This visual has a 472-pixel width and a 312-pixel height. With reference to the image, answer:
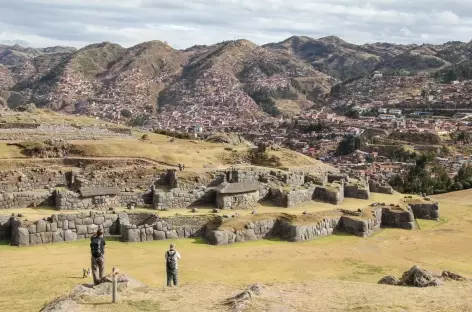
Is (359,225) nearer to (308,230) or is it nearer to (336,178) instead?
(308,230)

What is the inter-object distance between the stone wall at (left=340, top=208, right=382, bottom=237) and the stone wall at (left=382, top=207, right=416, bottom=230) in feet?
5.65

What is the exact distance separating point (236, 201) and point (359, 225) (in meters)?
7.05

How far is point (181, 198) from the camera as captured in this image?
98.9 feet

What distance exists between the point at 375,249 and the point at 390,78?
467 ft

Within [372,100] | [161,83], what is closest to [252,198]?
[372,100]

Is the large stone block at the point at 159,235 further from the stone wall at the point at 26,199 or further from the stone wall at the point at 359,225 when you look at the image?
the stone wall at the point at 359,225

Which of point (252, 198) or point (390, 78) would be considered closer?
point (252, 198)

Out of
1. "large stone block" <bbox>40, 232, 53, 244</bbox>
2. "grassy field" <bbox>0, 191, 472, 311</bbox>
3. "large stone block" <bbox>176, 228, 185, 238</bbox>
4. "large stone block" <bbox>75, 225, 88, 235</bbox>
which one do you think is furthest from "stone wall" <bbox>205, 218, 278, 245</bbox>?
"large stone block" <bbox>40, 232, 53, 244</bbox>

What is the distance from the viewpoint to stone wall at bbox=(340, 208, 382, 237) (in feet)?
93.8

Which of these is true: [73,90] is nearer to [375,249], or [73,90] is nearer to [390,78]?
[390,78]

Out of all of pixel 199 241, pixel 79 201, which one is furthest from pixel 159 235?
pixel 79 201

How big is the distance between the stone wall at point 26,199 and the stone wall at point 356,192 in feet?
62.2

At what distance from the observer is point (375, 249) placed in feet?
85.6

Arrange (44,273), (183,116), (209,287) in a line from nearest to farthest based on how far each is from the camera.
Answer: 1. (209,287)
2. (44,273)
3. (183,116)
